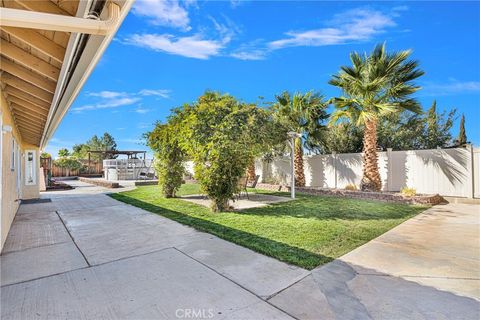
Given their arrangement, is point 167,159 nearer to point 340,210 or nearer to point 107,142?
point 340,210

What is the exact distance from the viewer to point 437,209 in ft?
26.3

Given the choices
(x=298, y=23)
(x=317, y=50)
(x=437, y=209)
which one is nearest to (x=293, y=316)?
(x=437, y=209)

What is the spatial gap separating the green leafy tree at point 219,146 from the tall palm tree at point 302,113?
511 cm

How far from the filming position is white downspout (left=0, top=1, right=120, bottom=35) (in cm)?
172

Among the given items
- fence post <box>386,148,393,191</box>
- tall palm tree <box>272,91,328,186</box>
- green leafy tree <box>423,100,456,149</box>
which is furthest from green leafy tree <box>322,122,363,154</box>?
green leafy tree <box>423,100,456,149</box>

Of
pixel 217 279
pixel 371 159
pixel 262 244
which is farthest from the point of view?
pixel 371 159

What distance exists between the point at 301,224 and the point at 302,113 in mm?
7588

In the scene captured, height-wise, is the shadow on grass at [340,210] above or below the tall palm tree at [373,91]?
below

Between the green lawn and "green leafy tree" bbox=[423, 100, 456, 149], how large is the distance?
1041cm

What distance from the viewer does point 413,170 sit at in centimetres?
1051

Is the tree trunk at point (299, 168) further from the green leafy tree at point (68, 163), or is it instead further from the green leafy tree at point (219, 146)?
the green leafy tree at point (68, 163)

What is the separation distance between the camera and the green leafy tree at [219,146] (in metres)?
7.05

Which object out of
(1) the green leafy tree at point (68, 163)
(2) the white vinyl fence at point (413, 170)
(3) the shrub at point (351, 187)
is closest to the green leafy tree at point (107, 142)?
(1) the green leafy tree at point (68, 163)

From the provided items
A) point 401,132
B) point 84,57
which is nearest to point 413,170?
point 401,132
